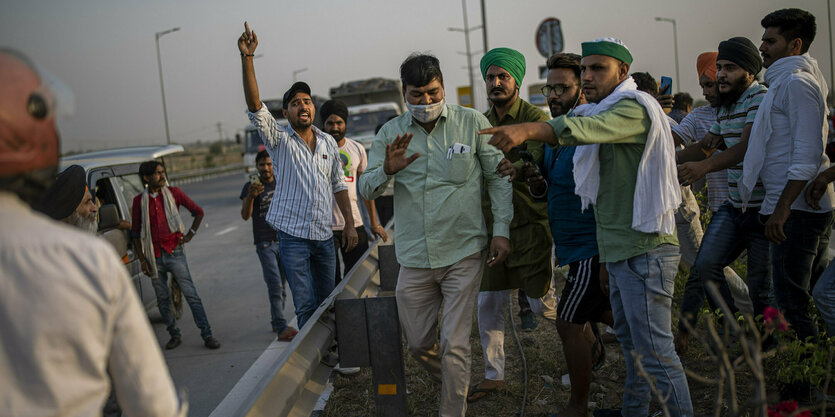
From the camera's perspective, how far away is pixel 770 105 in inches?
158

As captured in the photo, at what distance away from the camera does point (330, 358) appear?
154 inches

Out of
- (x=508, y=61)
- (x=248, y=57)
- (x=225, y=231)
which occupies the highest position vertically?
(x=248, y=57)

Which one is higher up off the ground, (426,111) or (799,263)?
(426,111)

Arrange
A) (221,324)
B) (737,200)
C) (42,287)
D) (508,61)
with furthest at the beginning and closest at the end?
(221,324) < (508,61) < (737,200) < (42,287)

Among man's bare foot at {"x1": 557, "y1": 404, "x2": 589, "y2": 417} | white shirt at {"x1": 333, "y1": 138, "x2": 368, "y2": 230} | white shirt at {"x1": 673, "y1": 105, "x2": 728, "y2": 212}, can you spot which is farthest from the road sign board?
man's bare foot at {"x1": 557, "y1": 404, "x2": 589, "y2": 417}

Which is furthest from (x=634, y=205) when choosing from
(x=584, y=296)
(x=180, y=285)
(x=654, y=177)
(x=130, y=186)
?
(x=130, y=186)

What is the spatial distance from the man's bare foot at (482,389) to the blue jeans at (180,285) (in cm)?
323

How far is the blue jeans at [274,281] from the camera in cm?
660

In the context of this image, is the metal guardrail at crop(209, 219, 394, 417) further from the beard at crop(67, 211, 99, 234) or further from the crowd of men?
the beard at crop(67, 211, 99, 234)

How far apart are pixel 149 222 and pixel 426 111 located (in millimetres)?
3747

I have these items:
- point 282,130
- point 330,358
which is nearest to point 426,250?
point 330,358

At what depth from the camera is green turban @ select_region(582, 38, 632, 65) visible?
357 centimetres

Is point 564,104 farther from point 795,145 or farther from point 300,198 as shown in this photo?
point 300,198

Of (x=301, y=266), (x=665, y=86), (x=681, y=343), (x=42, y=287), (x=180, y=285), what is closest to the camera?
(x=42, y=287)
